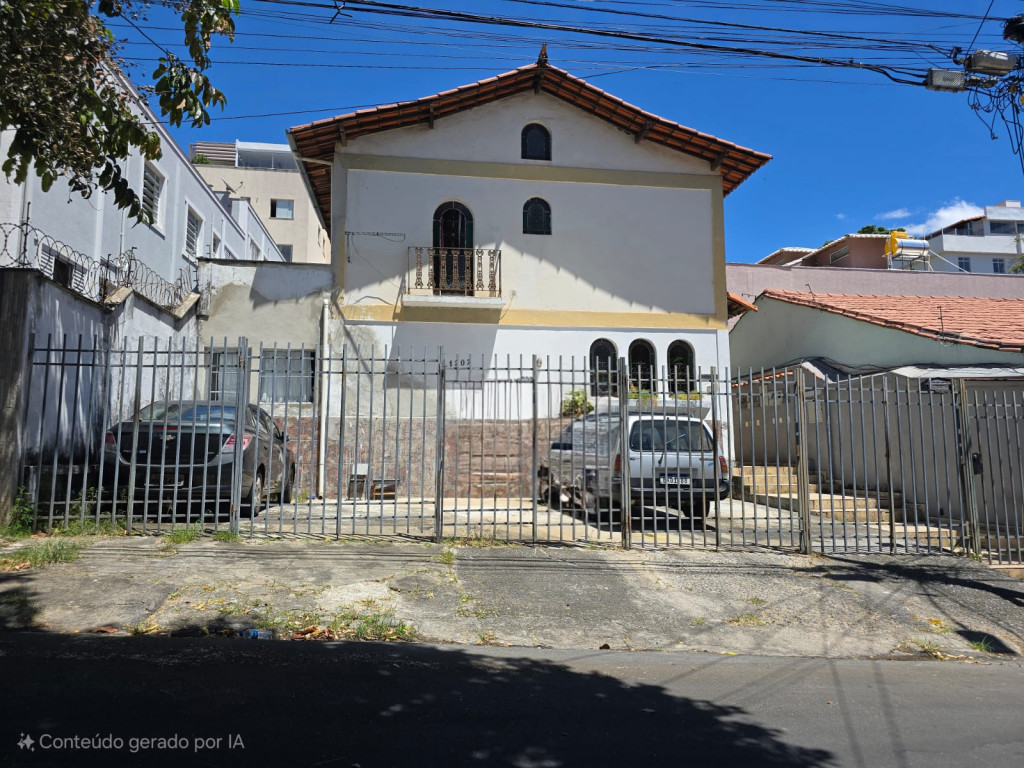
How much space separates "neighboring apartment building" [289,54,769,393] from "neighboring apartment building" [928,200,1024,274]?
4034 centimetres

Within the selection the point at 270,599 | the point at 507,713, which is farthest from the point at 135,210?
the point at 507,713

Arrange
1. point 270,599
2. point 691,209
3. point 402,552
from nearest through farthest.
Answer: point 270,599 → point 402,552 → point 691,209

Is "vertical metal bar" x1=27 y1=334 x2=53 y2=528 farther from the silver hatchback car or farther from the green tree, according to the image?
the silver hatchback car

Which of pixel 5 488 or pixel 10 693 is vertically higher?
pixel 5 488

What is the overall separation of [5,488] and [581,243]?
1158 cm

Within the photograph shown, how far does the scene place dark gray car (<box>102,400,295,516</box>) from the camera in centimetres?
754

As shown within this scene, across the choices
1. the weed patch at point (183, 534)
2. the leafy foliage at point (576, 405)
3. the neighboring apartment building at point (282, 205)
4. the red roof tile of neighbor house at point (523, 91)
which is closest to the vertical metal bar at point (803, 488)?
the leafy foliage at point (576, 405)

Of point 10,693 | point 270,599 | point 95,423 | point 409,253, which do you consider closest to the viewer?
point 10,693

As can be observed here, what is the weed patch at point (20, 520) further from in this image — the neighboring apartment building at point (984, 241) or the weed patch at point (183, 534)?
the neighboring apartment building at point (984, 241)

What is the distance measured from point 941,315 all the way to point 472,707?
1351 centimetres

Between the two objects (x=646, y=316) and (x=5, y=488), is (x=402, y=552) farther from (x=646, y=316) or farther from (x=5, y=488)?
(x=646, y=316)

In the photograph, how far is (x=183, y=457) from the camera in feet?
26.2

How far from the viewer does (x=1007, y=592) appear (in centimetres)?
720

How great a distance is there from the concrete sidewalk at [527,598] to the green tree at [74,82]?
358 centimetres
